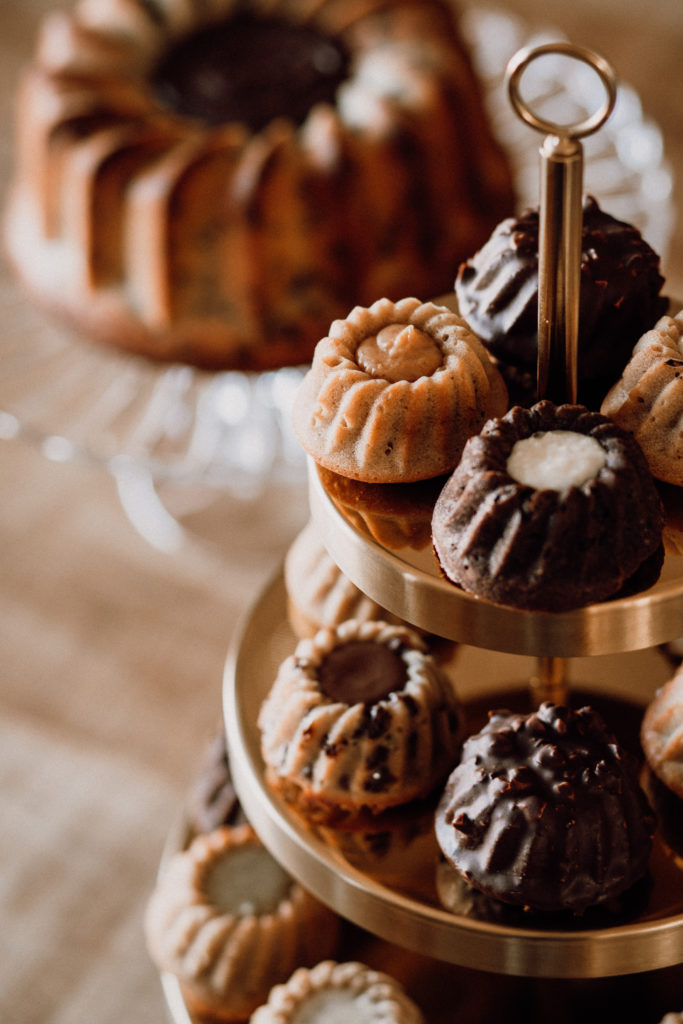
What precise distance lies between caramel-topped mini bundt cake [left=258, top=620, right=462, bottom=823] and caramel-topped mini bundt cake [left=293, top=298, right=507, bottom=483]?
7.2 inches

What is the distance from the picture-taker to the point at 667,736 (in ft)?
2.38

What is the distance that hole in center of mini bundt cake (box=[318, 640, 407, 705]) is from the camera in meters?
0.76

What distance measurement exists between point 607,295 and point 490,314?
6 cm

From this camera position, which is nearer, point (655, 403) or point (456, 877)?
point (655, 403)

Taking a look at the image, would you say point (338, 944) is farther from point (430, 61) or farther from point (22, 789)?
point (430, 61)

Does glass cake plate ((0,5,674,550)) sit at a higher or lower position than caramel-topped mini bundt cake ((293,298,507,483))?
lower

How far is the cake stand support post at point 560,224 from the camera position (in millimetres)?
505

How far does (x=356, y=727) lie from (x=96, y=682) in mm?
733

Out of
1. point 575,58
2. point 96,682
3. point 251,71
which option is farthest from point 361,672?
Result: point 251,71

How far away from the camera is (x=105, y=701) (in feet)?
4.50

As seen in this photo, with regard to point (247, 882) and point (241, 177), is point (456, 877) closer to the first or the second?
point (247, 882)

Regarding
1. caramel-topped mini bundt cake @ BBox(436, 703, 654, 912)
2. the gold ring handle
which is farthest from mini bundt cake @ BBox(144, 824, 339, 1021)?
the gold ring handle

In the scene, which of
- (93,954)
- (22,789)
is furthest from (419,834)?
(22,789)

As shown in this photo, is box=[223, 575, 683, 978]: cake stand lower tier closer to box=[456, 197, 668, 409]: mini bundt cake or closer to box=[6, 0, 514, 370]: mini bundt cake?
box=[456, 197, 668, 409]: mini bundt cake
